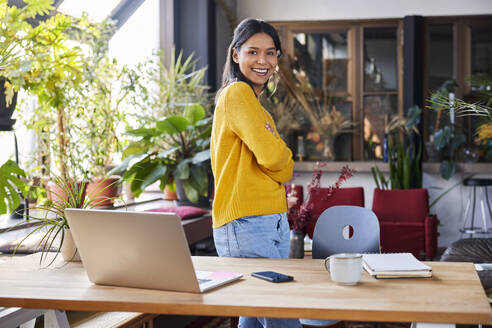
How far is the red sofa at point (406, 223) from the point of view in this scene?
195 inches

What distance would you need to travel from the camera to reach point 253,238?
1.91m

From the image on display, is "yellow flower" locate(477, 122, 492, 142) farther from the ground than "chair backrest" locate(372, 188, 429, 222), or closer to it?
farther from the ground

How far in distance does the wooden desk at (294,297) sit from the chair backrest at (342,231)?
0.68 meters

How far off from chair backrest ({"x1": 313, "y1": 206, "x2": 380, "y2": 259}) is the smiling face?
815 millimetres

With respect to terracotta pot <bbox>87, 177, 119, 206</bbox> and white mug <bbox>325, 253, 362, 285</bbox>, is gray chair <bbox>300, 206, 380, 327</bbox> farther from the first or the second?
terracotta pot <bbox>87, 177, 119, 206</bbox>

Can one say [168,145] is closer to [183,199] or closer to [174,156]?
[174,156]

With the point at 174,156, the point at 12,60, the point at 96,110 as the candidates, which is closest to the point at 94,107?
the point at 96,110

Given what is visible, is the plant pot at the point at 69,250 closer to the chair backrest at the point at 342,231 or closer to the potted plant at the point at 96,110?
the chair backrest at the point at 342,231

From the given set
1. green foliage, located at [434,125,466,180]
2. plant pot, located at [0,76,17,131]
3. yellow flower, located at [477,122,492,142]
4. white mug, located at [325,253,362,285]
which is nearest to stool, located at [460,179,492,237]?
green foliage, located at [434,125,466,180]

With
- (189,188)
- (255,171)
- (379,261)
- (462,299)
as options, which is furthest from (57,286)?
(189,188)

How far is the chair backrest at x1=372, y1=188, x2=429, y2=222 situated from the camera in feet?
16.8

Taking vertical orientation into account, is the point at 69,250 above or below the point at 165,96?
below

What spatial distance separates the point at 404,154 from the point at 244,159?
455cm

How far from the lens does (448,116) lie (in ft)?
21.5
